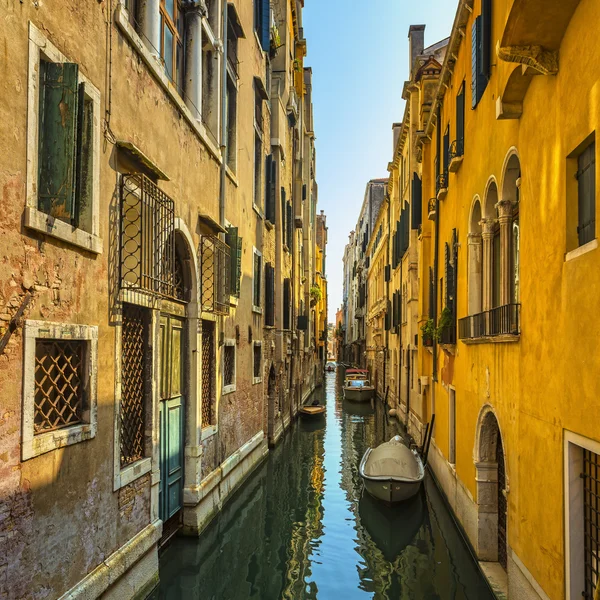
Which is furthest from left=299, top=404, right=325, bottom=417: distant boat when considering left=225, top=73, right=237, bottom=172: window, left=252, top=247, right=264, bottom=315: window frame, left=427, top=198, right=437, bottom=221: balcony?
left=225, top=73, right=237, bottom=172: window

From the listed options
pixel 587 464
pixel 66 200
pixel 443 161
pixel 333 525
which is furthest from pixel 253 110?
pixel 587 464

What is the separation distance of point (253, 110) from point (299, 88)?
1198 cm

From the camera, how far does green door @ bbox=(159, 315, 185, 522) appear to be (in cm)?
772

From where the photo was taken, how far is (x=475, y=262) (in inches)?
349

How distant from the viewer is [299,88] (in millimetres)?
24375

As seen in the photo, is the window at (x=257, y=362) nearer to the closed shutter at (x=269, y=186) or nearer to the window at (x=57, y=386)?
the closed shutter at (x=269, y=186)

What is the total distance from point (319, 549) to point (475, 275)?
180 inches

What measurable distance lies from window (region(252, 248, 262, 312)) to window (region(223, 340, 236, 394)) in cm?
227

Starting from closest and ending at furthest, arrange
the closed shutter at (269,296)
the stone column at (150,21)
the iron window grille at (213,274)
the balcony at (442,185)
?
1. the stone column at (150,21)
2. the iron window grille at (213,274)
3. the balcony at (442,185)
4. the closed shutter at (269,296)

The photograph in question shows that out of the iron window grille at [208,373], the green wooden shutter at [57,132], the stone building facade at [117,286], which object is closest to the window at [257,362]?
the stone building facade at [117,286]

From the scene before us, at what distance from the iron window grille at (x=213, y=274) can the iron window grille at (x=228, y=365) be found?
1.26 m

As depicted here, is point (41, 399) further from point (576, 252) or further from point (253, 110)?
point (253, 110)

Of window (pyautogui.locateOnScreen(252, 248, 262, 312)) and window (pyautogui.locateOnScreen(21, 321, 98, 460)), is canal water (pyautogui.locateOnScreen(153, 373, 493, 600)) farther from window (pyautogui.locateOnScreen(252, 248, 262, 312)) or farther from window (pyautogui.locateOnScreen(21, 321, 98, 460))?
window (pyautogui.locateOnScreen(252, 248, 262, 312))

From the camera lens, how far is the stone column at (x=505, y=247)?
722 cm
